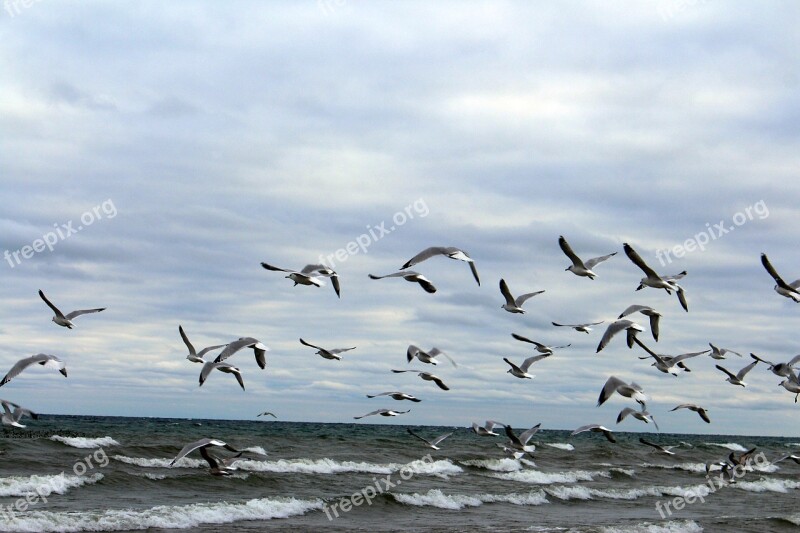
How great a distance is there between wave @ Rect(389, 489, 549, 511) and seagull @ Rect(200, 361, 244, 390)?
32.6 feet

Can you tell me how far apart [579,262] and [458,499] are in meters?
12.8

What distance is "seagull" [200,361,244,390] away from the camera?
21.6m

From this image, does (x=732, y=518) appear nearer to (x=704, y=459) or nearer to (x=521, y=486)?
(x=521, y=486)

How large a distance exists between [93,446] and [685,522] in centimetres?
2903

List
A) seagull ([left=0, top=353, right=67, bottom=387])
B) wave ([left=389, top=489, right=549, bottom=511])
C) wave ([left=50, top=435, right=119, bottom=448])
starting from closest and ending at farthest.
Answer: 1. seagull ([left=0, top=353, right=67, bottom=387])
2. wave ([left=389, top=489, right=549, bottom=511])
3. wave ([left=50, top=435, right=119, bottom=448])

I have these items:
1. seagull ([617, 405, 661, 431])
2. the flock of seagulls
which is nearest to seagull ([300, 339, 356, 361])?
the flock of seagulls

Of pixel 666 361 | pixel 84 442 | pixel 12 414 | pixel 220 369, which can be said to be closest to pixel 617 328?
pixel 666 361

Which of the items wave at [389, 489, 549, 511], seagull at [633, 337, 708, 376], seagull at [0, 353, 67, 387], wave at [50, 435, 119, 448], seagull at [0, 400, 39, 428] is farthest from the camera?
wave at [50, 435, 119, 448]

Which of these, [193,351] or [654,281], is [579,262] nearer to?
[654,281]

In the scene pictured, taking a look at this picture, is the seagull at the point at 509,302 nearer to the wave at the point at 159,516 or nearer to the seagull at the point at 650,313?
the seagull at the point at 650,313

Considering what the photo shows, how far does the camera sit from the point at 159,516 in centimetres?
2505

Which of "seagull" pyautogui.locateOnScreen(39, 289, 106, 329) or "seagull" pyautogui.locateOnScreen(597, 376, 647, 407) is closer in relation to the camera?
"seagull" pyautogui.locateOnScreen(597, 376, 647, 407)

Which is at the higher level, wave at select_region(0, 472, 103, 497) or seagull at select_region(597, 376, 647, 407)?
seagull at select_region(597, 376, 647, 407)

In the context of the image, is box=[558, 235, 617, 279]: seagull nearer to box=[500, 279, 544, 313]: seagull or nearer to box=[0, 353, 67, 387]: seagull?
box=[500, 279, 544, 313]: seagull
